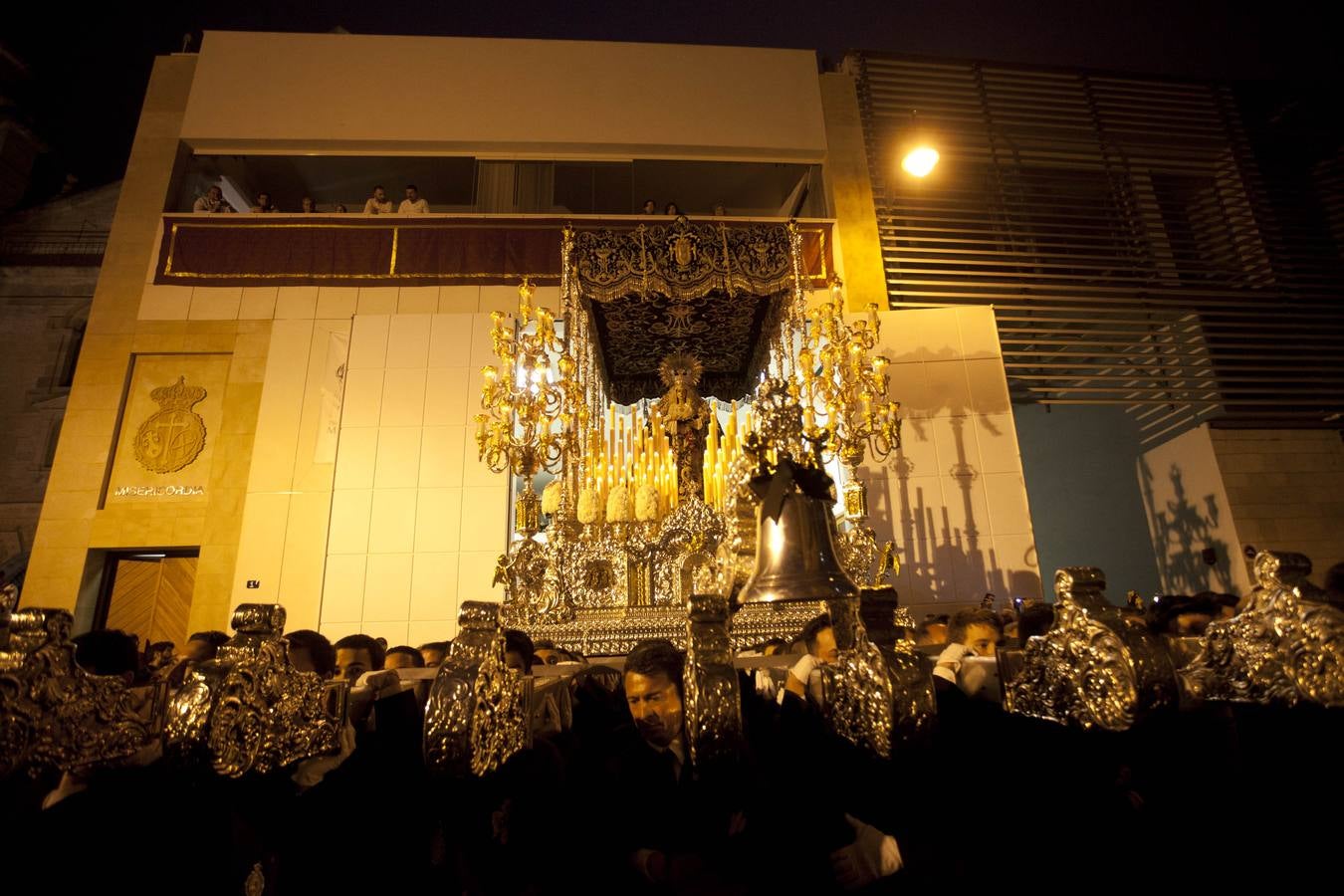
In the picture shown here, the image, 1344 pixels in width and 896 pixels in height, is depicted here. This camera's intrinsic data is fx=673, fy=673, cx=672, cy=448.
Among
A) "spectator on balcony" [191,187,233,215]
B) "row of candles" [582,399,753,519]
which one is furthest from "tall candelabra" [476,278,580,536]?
"spectator on balcony" [191,187,233,215]

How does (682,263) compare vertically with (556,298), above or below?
below

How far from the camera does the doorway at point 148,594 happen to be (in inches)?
313

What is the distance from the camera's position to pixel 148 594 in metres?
8.05

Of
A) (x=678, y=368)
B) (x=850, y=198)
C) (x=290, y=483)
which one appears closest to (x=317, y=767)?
(x=678, y=368)

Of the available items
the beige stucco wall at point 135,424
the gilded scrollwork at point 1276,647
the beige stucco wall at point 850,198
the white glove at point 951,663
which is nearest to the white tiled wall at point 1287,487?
the beige stucco wall at point 850,198

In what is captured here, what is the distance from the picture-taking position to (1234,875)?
170 centimetres

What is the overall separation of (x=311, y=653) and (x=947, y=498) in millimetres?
6864

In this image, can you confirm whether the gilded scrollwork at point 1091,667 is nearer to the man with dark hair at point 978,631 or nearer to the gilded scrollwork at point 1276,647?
the gilded scrollwork at point 1276,647

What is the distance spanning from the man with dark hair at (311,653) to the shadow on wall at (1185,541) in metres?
9.23

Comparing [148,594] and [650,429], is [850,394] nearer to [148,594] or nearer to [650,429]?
[650,429]

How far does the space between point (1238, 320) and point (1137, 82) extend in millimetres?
3954

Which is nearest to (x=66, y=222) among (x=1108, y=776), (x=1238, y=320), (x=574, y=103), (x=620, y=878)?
(x=574, y=103)

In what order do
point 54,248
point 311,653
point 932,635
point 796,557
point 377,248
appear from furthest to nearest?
1. point 54,248
2. point 377,248
3. point 932,635
4. point 311,653
5. point 796,557

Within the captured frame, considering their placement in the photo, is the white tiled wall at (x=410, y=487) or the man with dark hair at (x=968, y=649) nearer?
the man with dark hair at (x=968, y=649)
